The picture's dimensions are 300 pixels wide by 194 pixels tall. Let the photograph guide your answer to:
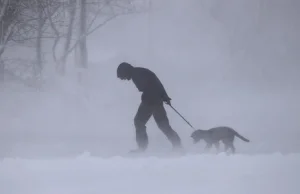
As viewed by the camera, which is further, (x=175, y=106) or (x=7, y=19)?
(x=175, y=106)

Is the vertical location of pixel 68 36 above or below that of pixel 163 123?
above

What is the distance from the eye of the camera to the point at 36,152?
6070 millimetres

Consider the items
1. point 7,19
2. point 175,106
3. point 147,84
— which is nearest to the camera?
point 147,84

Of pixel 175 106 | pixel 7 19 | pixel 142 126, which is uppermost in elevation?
pixel 7 19

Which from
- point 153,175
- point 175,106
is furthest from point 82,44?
point 153,175

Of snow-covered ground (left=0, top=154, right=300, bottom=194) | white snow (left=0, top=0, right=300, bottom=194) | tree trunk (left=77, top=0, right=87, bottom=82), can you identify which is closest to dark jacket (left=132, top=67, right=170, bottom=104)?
white snow (left=0, top=0, right=300, bottom=194)

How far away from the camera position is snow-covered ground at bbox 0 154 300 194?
4.26 m

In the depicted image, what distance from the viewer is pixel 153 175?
4500 millimetres

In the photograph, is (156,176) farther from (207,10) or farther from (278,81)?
(207,10)

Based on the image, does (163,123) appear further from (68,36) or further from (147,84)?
(68,36)

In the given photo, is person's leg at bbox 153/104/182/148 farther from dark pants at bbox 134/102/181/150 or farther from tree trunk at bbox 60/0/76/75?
tree trunk at bbox 60/0/76/75

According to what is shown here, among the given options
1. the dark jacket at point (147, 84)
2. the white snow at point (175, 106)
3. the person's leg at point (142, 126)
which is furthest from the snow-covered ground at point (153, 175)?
the dark jacket at point (147, 84)

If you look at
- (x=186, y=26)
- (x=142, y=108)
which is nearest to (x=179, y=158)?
(x=142, y=108)

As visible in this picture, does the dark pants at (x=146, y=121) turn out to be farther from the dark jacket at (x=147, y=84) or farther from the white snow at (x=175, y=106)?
the white snow at (x=175, y=106)
